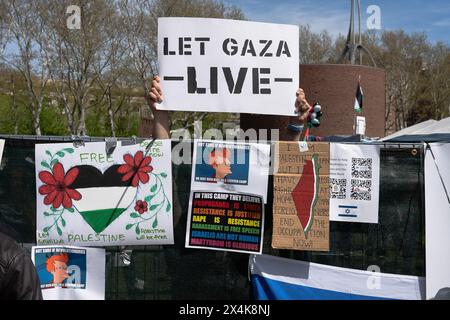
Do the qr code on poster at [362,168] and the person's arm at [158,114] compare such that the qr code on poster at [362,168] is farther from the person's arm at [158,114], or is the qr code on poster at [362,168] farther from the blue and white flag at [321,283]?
the person's arm at [158,114]

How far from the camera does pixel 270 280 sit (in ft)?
15.5

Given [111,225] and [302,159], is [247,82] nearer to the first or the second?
[302,159]

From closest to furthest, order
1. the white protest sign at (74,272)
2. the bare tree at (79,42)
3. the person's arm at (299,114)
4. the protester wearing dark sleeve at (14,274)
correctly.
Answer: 1. the protester wearing dark sleeve at (14,274)
2. the white protest sign at (74,272)
3. the person's arm at (299,114)
4. the bare tree at (79,42)

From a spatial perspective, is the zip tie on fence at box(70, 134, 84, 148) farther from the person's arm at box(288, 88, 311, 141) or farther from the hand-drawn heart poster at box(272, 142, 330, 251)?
the person's arm at box(288, 88, 311, 141)

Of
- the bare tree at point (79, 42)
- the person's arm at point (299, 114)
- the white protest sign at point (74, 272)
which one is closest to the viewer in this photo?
the white protest sign at point (74, 272)

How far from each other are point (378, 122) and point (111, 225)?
91.0 ft

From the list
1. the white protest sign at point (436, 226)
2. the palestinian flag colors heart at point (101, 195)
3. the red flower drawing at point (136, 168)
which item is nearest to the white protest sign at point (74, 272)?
the palestinian flag colors heart at point (101, 195)

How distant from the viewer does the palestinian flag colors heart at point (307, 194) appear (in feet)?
15.3

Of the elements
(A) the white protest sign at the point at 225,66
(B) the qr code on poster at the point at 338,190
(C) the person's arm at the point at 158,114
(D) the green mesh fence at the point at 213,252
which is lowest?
(D) the green mesh fence at the point at 213,252

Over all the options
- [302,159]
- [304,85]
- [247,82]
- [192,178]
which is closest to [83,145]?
[192,178]

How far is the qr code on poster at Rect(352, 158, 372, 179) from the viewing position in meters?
4.68

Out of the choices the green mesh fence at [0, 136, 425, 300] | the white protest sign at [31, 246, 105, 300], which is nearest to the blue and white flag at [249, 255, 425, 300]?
the green mesh fence at [0, 136, 425, 300]

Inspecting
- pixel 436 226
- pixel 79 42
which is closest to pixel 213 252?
pixel 436 226

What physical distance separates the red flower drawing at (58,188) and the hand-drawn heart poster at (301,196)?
1.49 metres
